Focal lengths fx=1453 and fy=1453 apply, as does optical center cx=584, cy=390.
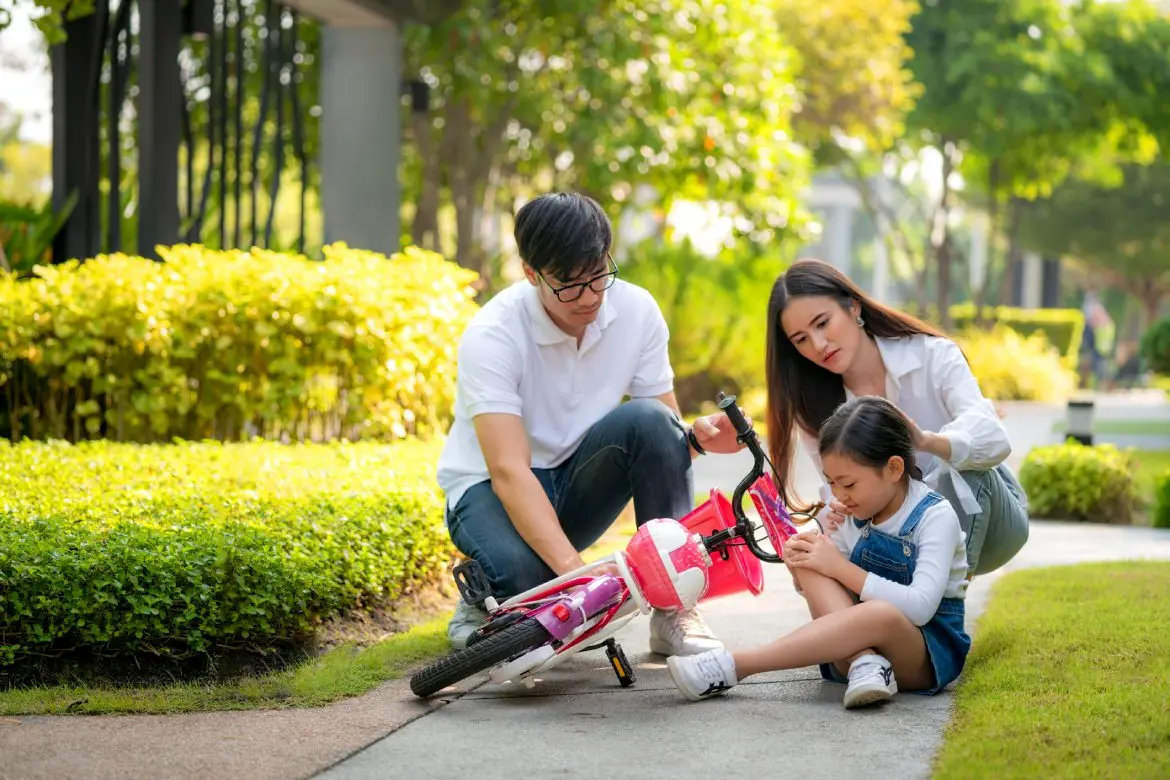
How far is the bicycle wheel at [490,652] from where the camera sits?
346 centimetres

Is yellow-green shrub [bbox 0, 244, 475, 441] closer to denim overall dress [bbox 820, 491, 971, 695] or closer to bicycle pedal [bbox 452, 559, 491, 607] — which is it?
bicycle pedal [bbox 452, 559, 491, 607]

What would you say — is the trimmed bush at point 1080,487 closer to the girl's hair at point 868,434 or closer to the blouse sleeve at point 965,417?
the blouse sleeve at point 965,417

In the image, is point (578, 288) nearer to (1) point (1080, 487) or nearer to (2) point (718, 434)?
(2) point (718, 434)

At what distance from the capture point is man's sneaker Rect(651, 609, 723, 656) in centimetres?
399

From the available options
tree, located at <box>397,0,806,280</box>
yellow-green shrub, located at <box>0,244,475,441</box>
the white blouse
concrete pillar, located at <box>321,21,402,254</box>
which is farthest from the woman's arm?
concrete pillar, located at <box>321,21,402,254</box>

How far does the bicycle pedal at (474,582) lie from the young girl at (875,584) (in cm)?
54

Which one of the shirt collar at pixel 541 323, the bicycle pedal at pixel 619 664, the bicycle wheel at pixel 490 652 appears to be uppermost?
the shirt collar at pixel 541 323

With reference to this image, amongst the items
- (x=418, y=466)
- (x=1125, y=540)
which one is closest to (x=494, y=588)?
(x=418, y=466)

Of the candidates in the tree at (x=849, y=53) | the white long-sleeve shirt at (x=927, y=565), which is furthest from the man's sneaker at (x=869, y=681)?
the tree at (x=849, y=53)

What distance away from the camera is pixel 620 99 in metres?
10.1

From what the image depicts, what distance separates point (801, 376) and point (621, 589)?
90cm

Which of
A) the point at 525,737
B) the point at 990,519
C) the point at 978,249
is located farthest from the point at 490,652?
the point at 978,249

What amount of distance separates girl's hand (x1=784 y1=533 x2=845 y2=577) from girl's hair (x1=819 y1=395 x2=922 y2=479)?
0.79ft

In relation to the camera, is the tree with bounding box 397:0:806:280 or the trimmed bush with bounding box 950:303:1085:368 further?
the trimmed bush with bounding box 950:303:1085:368
